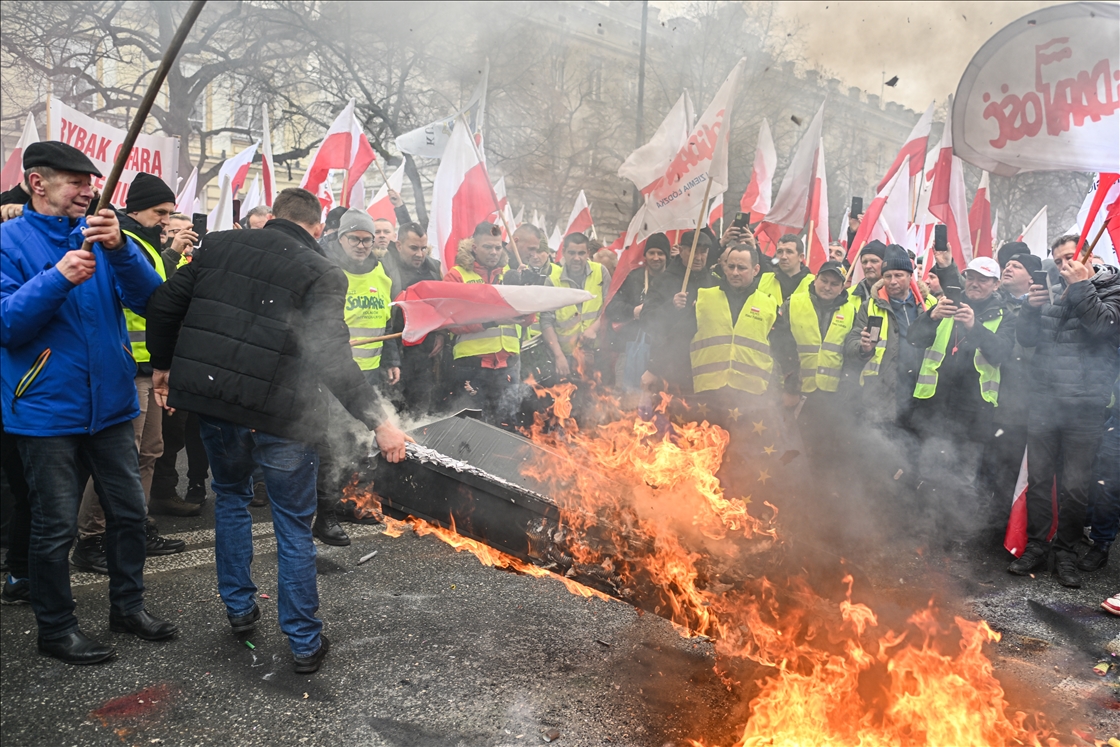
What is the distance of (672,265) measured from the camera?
695 cm

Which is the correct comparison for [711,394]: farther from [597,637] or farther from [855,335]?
[597,637]

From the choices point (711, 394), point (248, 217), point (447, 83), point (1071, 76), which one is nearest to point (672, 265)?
point (711, 394)

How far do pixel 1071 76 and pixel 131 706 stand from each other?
5499 mm

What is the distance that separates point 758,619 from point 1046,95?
3.33m

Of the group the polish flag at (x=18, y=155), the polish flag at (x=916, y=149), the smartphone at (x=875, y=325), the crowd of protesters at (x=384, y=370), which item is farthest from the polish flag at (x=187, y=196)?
the polish flag at (x=916, y=149)

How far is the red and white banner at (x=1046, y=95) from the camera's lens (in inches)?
161

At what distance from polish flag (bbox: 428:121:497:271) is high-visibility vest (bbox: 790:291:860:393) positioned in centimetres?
292

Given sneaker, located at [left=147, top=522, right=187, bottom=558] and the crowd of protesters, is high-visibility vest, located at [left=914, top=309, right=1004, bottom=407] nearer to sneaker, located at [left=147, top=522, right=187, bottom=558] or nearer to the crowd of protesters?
the crowd of protesters

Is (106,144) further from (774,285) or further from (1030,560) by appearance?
(1030,560)

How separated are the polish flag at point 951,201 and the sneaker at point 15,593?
6773mm

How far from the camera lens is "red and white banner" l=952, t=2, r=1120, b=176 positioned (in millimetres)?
4094

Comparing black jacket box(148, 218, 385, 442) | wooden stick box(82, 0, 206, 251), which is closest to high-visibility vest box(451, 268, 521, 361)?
black jacket box(148, 218, 385, 442)

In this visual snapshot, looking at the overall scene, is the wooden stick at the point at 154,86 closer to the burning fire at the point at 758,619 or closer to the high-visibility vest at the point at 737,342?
the burning fire at the point at 758,619

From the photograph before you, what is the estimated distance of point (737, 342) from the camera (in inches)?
231
